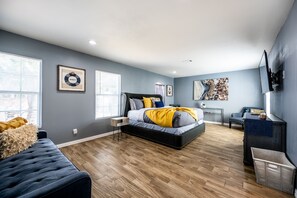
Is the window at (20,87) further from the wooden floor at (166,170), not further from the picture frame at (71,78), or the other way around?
the wooden floor at (166,170)

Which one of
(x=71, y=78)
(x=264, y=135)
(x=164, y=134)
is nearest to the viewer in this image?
(x=264, y=135)

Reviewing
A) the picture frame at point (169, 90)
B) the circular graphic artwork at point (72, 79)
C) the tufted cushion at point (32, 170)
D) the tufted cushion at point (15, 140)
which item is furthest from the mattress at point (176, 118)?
the picture frame at point (169, 90)

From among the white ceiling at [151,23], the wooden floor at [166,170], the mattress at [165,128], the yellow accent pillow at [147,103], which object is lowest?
the wooden floor at [166,170]

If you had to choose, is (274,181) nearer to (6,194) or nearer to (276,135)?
(276,135)

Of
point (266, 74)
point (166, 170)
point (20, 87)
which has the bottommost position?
point (166, 170)

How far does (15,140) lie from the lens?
1563 millimetres

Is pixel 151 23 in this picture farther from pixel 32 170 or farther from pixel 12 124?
pixel 12 124

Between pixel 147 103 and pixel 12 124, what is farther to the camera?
pixel 147 103

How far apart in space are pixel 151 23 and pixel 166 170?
2.48 metres

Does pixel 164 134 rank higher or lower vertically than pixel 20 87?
lower

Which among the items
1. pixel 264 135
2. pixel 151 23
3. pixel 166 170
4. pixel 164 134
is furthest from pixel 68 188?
pixel 264 135

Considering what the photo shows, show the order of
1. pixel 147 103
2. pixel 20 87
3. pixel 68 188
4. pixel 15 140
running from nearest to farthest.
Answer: pixel 68 188, pixel 15 140, pixel 20 87, pixel 147 103

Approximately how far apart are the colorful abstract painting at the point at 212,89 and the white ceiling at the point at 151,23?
2.73 metres

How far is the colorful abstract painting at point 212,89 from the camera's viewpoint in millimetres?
5754
